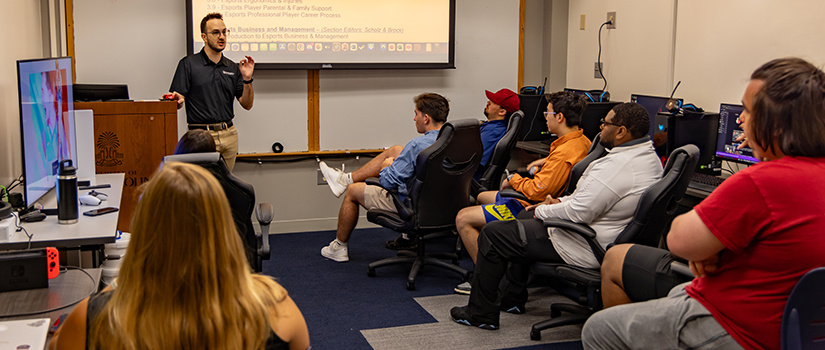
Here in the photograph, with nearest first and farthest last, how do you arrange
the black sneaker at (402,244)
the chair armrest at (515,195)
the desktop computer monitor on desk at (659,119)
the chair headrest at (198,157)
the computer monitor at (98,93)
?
1. the chair headrest at (198,157)
2. the chair armrest at (515,195)
3. the computer monitor at (98,93)
4. the desktop computer monitor on desk at (659,119)
5. the black sneaker at (402,244)

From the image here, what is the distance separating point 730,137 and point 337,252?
2499 millimetres

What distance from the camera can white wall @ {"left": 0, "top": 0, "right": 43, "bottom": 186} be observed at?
3.20 m

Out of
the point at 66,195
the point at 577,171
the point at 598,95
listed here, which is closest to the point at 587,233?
the point at 577,171

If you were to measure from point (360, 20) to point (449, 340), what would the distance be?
2.87 m

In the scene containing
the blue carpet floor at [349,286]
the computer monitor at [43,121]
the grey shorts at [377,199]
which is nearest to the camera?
the computer monitor at [43,121]

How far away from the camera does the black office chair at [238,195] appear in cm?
277

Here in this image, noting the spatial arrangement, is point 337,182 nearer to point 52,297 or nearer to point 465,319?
point 465,319

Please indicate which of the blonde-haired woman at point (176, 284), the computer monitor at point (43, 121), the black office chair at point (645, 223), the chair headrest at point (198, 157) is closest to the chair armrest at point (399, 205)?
the black office chair at point (645, 223)

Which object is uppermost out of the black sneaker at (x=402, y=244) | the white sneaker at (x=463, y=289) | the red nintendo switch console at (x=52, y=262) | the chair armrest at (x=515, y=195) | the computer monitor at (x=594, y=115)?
the computer monitor at (x=594, y=115)

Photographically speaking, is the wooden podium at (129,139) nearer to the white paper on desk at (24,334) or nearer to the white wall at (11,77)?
the white wall at (11,77)

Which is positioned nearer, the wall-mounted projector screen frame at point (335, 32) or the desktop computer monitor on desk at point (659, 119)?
the desktop computer monitor on desk at point (659, 119)

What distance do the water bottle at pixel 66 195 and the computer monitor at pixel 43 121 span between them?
126 mm

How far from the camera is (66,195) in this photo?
2557mm

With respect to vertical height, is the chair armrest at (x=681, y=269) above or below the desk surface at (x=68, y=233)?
below
